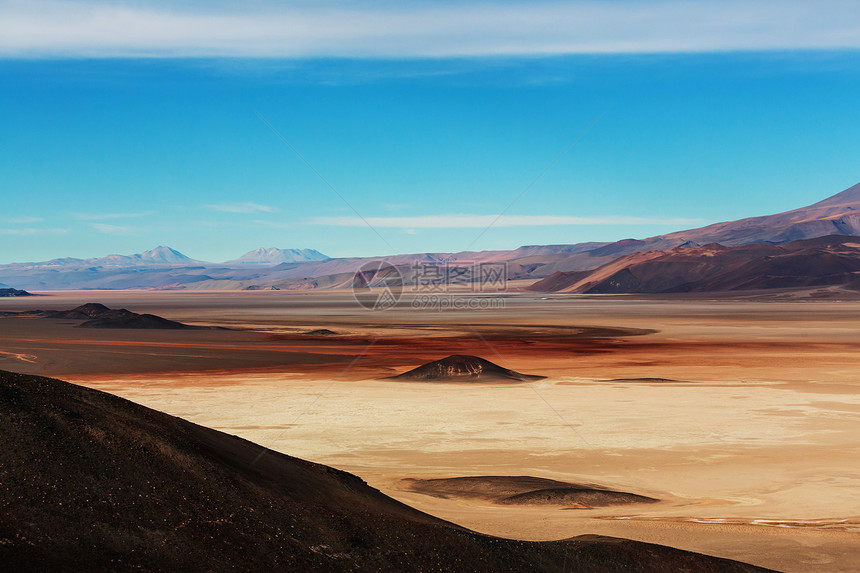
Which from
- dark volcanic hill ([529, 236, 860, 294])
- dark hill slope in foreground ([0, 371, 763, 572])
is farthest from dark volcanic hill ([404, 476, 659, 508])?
dark volcanic hill ([529, 236, 860, 294])

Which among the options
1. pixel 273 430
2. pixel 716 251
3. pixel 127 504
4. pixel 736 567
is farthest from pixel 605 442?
pixel 716 251

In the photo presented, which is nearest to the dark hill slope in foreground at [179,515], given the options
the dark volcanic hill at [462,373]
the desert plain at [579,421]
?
the desert plain at [579,421]

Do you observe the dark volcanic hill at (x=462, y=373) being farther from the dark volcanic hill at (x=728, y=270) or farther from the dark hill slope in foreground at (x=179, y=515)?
the dark volcanic hill at (x=728, y=270)

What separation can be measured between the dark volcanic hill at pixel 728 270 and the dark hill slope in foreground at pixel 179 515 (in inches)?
4857

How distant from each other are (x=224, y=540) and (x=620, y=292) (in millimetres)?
155082

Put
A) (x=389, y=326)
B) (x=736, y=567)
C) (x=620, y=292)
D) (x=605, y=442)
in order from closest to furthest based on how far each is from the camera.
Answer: (x=736, y=567), (x=605, y=442), (x=389, y=326), (x=620, y=292)

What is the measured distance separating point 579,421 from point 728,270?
14099cm

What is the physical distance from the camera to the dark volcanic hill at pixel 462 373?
22.2 m

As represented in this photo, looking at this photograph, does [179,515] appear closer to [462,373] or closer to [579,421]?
[579,421]

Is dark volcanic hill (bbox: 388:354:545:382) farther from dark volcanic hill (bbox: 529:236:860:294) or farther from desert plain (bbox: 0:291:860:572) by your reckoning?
dark volcanic hill (bbox: 529:236:860:294)

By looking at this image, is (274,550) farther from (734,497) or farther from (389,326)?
(389,326)

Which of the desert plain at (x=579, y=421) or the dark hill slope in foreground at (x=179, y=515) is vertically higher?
the dark hill slope in foreground at (x=179, y=515)

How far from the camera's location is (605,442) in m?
13.2

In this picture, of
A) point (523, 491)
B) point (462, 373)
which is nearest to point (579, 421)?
point (523, 491)
